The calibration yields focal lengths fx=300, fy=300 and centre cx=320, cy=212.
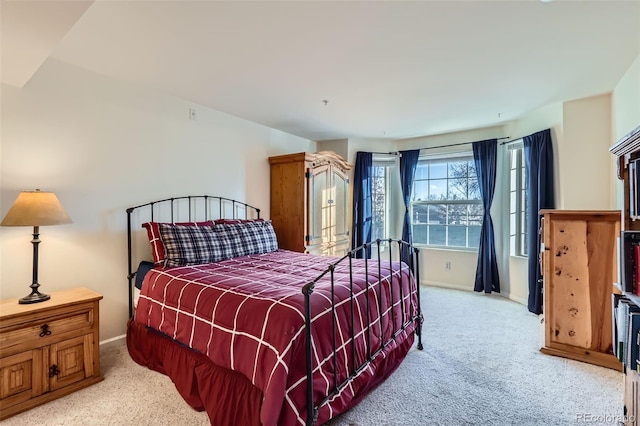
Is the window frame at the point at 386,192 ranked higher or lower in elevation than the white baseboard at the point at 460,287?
higher

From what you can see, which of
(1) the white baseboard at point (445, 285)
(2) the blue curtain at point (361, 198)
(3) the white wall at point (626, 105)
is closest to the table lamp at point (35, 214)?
(2) the blue curtain at point (361, 198)

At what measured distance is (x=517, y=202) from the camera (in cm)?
399

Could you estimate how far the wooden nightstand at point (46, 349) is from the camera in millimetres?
1746

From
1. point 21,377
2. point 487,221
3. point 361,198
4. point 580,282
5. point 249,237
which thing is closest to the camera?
point 21,377

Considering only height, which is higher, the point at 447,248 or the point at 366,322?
the point at 447,248

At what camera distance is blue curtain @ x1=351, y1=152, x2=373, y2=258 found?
15.7 ft

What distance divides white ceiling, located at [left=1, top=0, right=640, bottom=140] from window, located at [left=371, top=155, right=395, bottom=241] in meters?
1.80

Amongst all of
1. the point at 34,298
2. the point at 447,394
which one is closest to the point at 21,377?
the point at 34,298

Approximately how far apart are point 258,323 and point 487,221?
378 centimetres

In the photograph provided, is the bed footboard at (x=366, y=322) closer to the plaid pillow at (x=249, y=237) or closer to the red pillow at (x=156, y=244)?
the plaid pillow at (x=249, y=237)

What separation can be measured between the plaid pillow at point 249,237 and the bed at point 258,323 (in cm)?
1

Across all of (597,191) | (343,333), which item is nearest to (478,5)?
(343,333)

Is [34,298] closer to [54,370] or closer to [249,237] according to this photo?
[54,370]

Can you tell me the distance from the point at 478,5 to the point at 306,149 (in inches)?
133
